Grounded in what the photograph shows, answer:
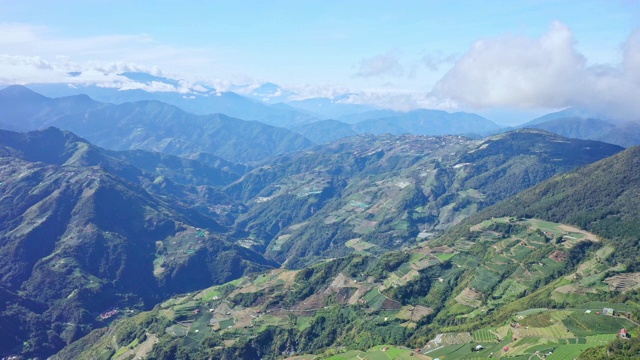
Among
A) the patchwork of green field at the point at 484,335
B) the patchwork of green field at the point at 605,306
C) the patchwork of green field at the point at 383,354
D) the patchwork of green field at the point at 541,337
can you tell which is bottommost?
the patchwork of green field at the point at 383,354

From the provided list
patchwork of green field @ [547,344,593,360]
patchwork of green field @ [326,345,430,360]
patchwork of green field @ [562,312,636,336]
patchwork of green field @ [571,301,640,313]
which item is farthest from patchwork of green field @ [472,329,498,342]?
patchwork of green field @ [571,301,640,313]

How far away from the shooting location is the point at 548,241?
18512 centimetres

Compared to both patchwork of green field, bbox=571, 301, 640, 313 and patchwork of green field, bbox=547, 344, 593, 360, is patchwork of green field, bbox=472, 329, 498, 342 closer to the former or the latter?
patchwork of green field, bbox=547, 344, 593, 360

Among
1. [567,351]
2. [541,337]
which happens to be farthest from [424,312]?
[567,351]

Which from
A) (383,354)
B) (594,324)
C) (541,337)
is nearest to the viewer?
(541,337)

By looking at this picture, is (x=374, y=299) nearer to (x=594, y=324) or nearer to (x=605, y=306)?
(x=605, y=306)

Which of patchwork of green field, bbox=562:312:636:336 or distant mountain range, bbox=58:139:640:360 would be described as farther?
distant mountain range, bbox=58:139:640:360

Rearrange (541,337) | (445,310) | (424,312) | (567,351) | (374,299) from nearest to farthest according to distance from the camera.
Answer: (567,351) < (541,337) < (445,310) < (424,312) < (374,299)

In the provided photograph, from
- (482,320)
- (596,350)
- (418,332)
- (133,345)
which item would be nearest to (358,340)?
(418,332)

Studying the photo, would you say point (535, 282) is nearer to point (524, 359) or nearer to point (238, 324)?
point (524, 359)

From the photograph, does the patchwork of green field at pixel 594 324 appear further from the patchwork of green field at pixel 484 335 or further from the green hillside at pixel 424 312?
the patchwork of green field at pixel 484 335

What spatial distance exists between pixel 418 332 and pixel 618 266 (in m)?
67.2

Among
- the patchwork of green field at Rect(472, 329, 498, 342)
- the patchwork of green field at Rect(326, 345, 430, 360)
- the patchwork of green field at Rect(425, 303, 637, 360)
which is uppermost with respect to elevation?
the patchwork of green field at Rect(425, 303, 637, 360)

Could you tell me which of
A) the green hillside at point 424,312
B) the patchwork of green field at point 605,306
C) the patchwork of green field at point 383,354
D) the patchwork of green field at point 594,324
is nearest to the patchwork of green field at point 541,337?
the patchwork of green field at point 594,324
